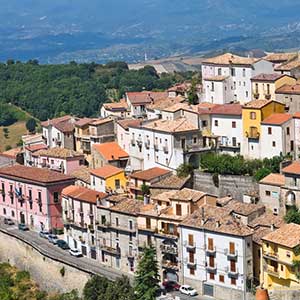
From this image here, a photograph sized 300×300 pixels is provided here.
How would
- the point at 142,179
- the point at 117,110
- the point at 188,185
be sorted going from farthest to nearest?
1. the point at 117,110
2. the point at 142,179
3. the point at 188,185

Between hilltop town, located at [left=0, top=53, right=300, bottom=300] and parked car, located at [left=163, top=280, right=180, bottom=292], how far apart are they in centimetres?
18

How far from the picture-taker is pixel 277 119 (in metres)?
47.8

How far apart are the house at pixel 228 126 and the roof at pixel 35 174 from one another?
839 cm

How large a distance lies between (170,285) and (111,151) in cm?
1315

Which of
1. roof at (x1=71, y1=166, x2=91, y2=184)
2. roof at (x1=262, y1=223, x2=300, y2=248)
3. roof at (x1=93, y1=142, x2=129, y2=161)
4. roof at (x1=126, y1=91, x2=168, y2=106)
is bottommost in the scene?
roof at (x1=262, y1=223, x2=300, y2=248)

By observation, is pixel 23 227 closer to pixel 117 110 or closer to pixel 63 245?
pixel 63 245

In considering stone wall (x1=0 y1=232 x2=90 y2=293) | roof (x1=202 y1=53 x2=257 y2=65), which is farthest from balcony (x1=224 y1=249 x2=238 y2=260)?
roof (x1=202 y1=53 x2=257 y2=65)

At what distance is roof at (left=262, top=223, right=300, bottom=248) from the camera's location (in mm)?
39719

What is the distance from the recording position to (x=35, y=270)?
50500mm

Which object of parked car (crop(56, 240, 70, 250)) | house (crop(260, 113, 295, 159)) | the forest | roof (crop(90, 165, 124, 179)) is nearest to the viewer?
house (crop(260, 113, 295, 159))

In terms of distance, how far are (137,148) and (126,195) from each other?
15.8ft

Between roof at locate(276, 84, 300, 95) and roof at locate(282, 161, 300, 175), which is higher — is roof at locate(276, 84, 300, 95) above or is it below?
above

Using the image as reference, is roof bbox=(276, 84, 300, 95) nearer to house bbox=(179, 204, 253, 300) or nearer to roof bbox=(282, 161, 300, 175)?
roof bbox=(282, 161, 300, 175)

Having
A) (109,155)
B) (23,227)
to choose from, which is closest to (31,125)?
(23,227)
